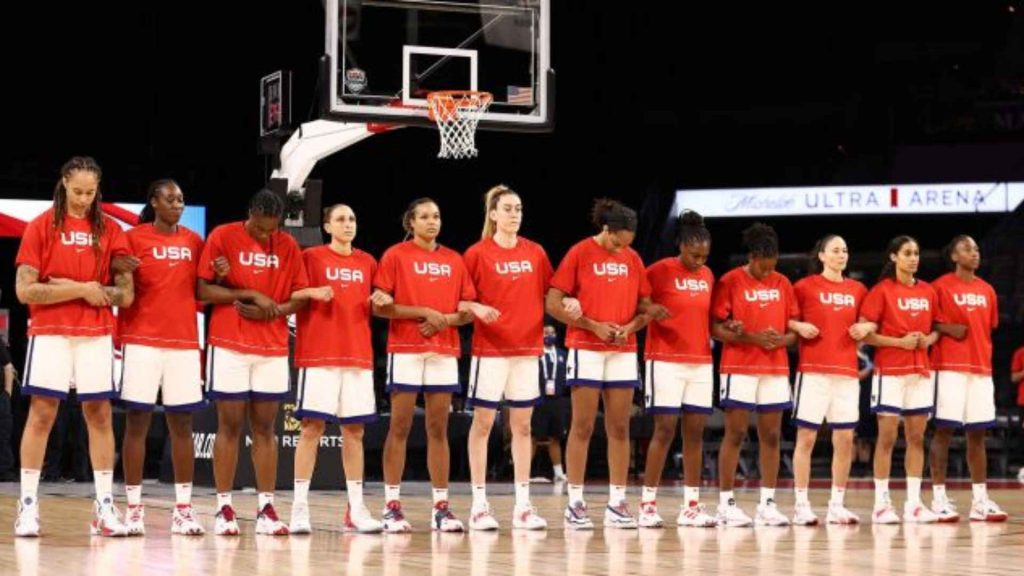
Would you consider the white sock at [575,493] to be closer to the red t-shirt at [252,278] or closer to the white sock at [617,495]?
the white sock at [617,495]

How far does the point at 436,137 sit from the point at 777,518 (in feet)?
53.7

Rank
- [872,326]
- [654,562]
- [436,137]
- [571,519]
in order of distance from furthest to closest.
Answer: [436,137] < [872,326] < [571,519] < [654,562]

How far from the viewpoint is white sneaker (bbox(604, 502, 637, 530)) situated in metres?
10.1

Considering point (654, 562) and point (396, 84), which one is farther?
point (396, 84)

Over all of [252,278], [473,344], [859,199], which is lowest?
[473,344]

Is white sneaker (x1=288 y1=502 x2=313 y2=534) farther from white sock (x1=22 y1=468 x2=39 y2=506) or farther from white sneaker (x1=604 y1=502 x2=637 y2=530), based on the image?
white sneaker (x1=604 y1=502 x2=637 y2=530)

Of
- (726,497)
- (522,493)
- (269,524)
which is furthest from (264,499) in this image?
(726,497)

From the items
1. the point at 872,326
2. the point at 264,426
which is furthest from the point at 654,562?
the point at 872,326

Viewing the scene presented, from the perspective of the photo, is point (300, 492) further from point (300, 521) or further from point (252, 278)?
point (252, 278)

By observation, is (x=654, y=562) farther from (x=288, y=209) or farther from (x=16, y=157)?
(x=16, y=157)

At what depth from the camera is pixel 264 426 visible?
30.3ft

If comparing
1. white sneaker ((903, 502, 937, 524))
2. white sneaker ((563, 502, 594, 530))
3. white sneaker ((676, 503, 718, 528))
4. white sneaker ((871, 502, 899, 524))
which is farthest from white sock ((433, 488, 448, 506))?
white sneaker ((903, 502, 937, 524))

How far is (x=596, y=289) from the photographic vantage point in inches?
399

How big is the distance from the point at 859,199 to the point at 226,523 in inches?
794
